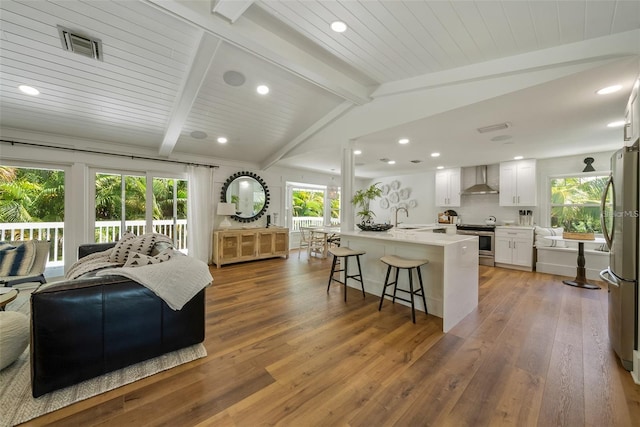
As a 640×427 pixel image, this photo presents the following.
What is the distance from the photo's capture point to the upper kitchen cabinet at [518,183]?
16.6 feet

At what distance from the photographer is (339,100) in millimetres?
3600

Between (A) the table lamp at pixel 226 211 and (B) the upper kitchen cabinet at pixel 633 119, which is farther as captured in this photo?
(A) the table lamp at pixel 226 211

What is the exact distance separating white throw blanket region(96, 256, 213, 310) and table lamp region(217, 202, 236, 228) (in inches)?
128

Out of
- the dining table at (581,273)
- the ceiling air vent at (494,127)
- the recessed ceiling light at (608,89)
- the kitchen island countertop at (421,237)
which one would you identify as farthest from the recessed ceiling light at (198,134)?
the dining table at (581,273)

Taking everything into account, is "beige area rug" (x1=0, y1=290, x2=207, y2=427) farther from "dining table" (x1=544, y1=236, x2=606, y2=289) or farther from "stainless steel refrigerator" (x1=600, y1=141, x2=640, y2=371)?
"dining table" (x1=544, y1=236, x2=606, y2=289)

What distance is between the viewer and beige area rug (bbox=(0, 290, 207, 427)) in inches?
56.3

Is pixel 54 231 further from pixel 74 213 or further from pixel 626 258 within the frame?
pixel 626 258

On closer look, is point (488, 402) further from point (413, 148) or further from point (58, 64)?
point (58, 64)

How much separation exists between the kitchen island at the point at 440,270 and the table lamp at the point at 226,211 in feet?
9.87

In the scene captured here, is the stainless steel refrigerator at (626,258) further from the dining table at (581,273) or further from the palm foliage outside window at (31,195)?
the palm foliage outside window at (31,195)

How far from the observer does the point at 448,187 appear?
6316 mm

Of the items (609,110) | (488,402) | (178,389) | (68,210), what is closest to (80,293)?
(178,389)

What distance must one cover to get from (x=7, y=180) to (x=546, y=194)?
31.6 ft

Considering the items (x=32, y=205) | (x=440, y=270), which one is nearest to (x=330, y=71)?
(x=440, y=270)
